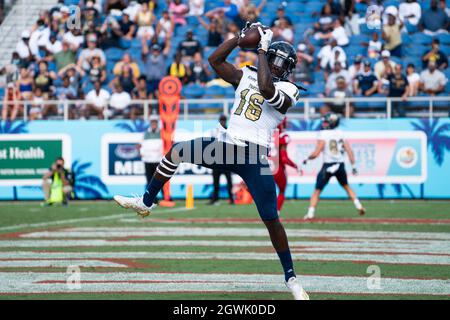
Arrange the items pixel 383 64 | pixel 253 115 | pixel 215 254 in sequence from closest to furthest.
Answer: pixel 253 115 < pixel 215 254 < pixel 383 64

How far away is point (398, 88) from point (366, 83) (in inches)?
29.9

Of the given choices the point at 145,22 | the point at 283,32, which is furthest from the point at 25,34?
the point at 283,32

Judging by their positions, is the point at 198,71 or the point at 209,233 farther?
the point at 198,71

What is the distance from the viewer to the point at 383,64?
877 inches

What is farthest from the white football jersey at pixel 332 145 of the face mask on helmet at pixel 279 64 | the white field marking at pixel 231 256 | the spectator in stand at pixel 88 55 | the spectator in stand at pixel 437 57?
the face mask on helmet at pixel 279 64

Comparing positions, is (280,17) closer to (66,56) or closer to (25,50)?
(66,56)

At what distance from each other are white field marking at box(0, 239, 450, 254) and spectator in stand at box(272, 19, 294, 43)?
35.1 feet

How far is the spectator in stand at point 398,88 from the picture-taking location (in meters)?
21.7

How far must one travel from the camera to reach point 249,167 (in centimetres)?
857

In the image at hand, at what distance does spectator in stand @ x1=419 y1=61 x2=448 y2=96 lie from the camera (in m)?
22.1

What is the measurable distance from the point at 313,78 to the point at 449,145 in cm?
356

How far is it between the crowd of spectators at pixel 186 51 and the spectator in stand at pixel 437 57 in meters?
0.03

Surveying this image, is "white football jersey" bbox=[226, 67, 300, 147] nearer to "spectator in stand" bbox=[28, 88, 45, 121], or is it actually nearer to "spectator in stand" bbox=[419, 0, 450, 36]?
"spectator in stand" bbox=[28, 88, 45, 121]
